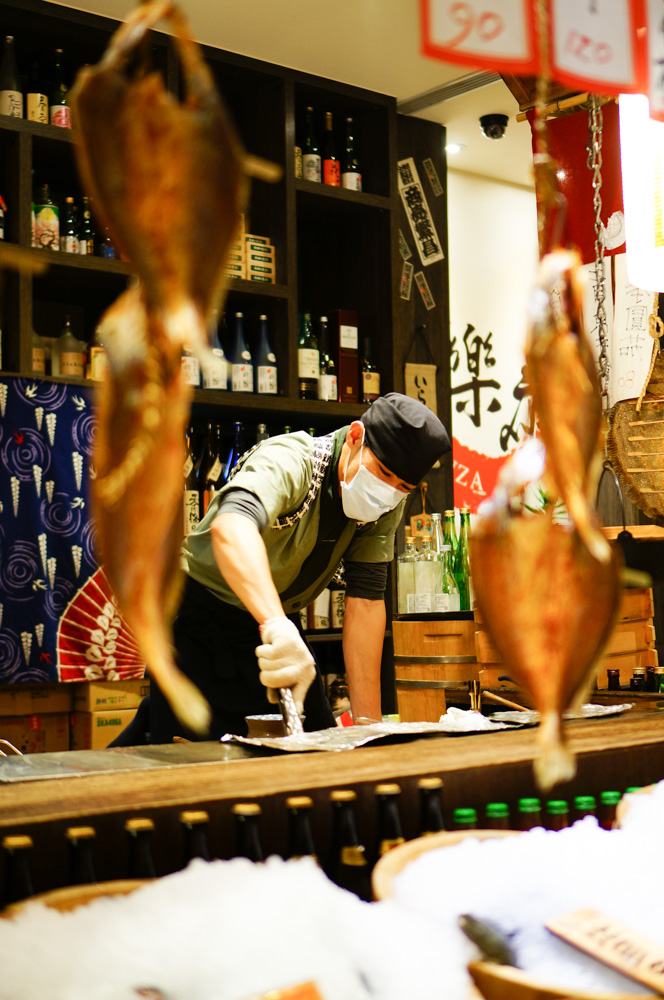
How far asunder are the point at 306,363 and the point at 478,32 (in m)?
3.01

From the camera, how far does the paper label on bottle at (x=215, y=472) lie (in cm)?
376

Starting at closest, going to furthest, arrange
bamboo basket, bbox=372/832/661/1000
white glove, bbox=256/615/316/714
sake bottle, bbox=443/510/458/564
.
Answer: bamboo basket, bbox=372/832/661/1000 < white glove, bbox=256/615/316/714 < sake bottle, bbox=443/510/458/564

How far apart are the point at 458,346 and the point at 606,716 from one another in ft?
11.8

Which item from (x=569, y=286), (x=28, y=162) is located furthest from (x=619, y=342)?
(x=569, y=286)

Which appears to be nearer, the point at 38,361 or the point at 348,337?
the point at 38,361

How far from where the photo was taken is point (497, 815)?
130 centimetres

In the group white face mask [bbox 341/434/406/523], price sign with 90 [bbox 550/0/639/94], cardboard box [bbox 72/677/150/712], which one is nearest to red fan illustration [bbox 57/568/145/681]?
cardboard box [bbox 72/677/150/712]

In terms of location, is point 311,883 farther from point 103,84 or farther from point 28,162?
point 28,162

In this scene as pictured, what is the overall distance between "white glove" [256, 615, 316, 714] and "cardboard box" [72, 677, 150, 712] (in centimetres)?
162

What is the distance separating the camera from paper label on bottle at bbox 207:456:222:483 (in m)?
3.76

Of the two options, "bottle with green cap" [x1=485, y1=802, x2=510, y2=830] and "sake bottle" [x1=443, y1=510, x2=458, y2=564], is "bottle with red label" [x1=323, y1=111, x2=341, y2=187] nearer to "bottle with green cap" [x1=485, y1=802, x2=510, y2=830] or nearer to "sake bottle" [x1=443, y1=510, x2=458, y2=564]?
"sake bottle" [x1=443, y1=510, x2=458, y2=564]

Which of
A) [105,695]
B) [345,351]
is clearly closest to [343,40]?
[345,351]

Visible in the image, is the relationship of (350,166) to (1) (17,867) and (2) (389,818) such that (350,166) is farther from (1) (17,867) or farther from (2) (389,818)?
(1) (17,867)

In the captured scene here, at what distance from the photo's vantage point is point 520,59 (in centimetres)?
88
